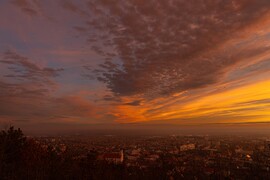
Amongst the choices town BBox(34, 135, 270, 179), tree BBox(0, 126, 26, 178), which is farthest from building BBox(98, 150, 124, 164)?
tree BBox(0, 126, 26, 178)

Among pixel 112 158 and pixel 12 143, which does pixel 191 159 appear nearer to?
pixel 112 158

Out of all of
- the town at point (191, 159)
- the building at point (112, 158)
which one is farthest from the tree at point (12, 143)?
the building at point (112, 158)

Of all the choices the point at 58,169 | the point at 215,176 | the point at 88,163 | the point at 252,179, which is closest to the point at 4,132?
the point at 88,163

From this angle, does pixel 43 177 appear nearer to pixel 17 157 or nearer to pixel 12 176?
pixel 12 176

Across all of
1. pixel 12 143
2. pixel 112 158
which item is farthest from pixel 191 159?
pixel 12 143

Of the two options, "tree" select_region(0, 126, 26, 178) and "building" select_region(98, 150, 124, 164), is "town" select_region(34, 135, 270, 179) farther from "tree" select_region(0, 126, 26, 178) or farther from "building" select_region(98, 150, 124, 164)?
"tree" select_region(0, 126, 26, 178)

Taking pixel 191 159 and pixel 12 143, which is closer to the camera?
pixel 12 143

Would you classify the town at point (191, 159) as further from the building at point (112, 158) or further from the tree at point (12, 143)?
the tree at point (12, 143)

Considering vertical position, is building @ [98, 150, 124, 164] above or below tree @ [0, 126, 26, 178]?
below

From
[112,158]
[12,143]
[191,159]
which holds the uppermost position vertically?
[12,143]

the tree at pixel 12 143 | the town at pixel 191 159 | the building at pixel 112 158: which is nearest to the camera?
the town at pixel 191 159

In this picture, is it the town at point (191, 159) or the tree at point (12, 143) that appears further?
the tree at point (12, 143)
